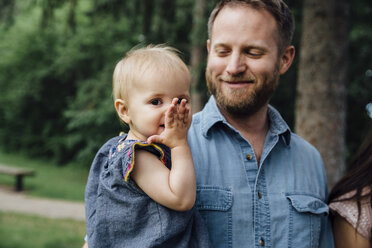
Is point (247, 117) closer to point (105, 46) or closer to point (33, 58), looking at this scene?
point (105, 46)

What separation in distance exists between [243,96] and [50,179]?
12.9 metres

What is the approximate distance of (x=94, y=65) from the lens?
13781 mm

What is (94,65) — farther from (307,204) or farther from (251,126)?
(307,204)

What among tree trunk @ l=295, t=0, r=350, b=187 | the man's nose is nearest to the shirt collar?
the man's nose

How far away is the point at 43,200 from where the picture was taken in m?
9.82

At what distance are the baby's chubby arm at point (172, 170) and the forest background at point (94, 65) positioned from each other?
10.0 feet

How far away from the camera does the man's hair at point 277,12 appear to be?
2123mm

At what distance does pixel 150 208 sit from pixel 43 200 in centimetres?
907

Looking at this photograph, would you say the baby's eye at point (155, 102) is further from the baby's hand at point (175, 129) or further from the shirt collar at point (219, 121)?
the shirt collar at point (219, 121)

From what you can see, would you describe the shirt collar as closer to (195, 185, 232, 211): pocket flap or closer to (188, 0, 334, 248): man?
(188, 0, 334, 248): man

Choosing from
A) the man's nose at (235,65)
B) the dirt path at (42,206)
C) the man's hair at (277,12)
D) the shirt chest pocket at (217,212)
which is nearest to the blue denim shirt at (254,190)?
the shirt chest pocket at (217,212)

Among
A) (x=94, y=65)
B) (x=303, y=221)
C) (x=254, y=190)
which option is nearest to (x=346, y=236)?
(x=303, y=221)

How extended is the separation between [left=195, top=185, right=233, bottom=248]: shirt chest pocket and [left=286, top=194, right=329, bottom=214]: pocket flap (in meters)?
0.33

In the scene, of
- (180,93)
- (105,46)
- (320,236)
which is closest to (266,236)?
(320,236)
